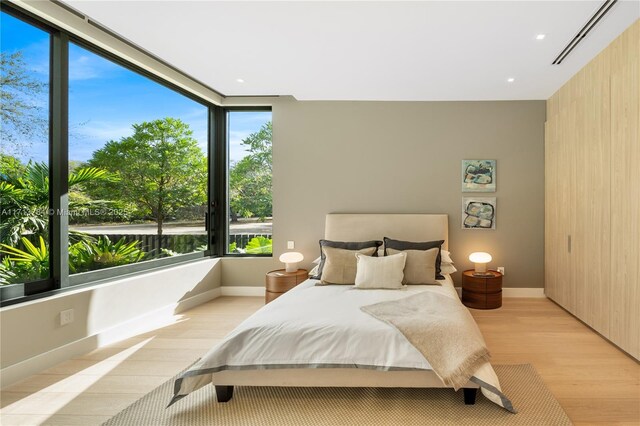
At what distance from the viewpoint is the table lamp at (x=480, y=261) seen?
4.06m

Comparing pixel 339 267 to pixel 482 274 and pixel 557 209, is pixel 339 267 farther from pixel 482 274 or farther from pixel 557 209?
pixel 557 209

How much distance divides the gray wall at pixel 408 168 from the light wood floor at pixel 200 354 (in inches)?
39.1

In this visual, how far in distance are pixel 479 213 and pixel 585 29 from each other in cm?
225

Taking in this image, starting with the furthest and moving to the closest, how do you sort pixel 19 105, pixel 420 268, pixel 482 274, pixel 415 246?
pixel 482 274
pixel 415 246
pixel 420 268
pixel 19 105

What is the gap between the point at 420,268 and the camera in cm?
351

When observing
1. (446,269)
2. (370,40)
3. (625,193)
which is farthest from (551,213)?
(370,40)

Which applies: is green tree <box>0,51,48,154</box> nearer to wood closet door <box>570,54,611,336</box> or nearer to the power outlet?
the power outlet

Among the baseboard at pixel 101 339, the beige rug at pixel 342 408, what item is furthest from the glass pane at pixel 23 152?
the beige rug at pixel 342 408

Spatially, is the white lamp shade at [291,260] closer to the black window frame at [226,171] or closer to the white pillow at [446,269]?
the black window frame at [226,171]

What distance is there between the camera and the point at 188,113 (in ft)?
14.2

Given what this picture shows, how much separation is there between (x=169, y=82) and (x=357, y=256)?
9.74ft

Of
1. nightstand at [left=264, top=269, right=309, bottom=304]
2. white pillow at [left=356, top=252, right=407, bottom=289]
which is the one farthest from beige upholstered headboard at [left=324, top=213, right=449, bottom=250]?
white pillow at [left=356, top=252, right=407, bottom=289]

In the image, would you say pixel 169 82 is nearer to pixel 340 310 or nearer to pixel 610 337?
pixel 340 310

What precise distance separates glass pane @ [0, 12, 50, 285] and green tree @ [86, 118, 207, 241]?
493mm
